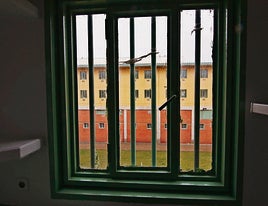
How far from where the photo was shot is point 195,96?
4.17 feet

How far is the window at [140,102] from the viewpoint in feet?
→ 3.96

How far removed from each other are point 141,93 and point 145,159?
384 mm

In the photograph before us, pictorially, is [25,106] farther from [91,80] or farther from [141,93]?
[141,93]

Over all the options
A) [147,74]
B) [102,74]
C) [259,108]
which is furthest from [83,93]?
[259,108]

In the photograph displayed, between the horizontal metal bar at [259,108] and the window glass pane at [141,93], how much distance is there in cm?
44

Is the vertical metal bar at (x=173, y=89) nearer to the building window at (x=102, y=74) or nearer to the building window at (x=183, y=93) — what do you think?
the building window at (x=183, y=93)

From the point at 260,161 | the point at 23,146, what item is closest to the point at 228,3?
the point at 260,161

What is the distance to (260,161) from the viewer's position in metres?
1.12

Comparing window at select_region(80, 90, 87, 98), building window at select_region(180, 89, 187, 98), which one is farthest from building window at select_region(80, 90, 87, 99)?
building window at select_region(180, 89, 187, 98)

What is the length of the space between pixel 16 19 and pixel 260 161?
1.44 meters

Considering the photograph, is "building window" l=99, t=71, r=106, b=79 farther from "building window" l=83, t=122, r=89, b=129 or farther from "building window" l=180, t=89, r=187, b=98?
"building window" l=180, t=89, r=187, b=98

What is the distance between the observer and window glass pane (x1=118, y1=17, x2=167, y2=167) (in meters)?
1.29

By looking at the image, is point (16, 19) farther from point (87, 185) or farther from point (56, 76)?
point (87, 185)

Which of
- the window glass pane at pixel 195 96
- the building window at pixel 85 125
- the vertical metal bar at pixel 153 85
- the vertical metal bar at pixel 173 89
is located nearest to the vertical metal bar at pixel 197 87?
the window glass pane at pixel 195 96
